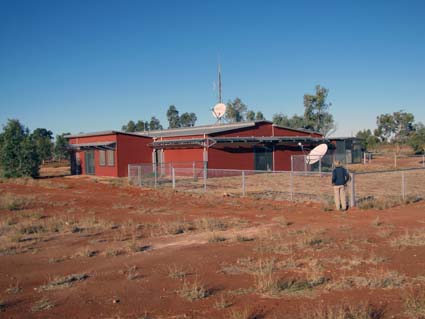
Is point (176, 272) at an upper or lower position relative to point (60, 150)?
lower

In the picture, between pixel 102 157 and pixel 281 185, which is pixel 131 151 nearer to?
pixel 102 157

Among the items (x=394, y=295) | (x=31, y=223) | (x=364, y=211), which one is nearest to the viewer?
(x=394, y=295)

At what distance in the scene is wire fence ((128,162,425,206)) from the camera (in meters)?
19.4

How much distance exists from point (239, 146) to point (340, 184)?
19.8 m

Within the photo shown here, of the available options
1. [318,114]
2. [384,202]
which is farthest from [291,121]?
[384,202]

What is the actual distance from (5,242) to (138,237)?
10.3 feet

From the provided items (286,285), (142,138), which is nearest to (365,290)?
(286,285)

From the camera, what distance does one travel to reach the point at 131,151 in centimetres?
3788

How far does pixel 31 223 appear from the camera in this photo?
1377 cm

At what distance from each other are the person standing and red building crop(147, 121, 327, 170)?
16.8 metres

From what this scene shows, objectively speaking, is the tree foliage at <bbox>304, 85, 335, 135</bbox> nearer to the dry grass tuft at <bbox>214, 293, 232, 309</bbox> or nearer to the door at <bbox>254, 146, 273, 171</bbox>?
the door at <bbox>254, 146, 273, 171</bbox>

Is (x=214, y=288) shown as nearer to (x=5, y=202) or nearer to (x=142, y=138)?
(x=5, y=202)

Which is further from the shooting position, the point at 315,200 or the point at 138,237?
the point at 315,200

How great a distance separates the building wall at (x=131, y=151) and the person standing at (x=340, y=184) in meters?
23.9
